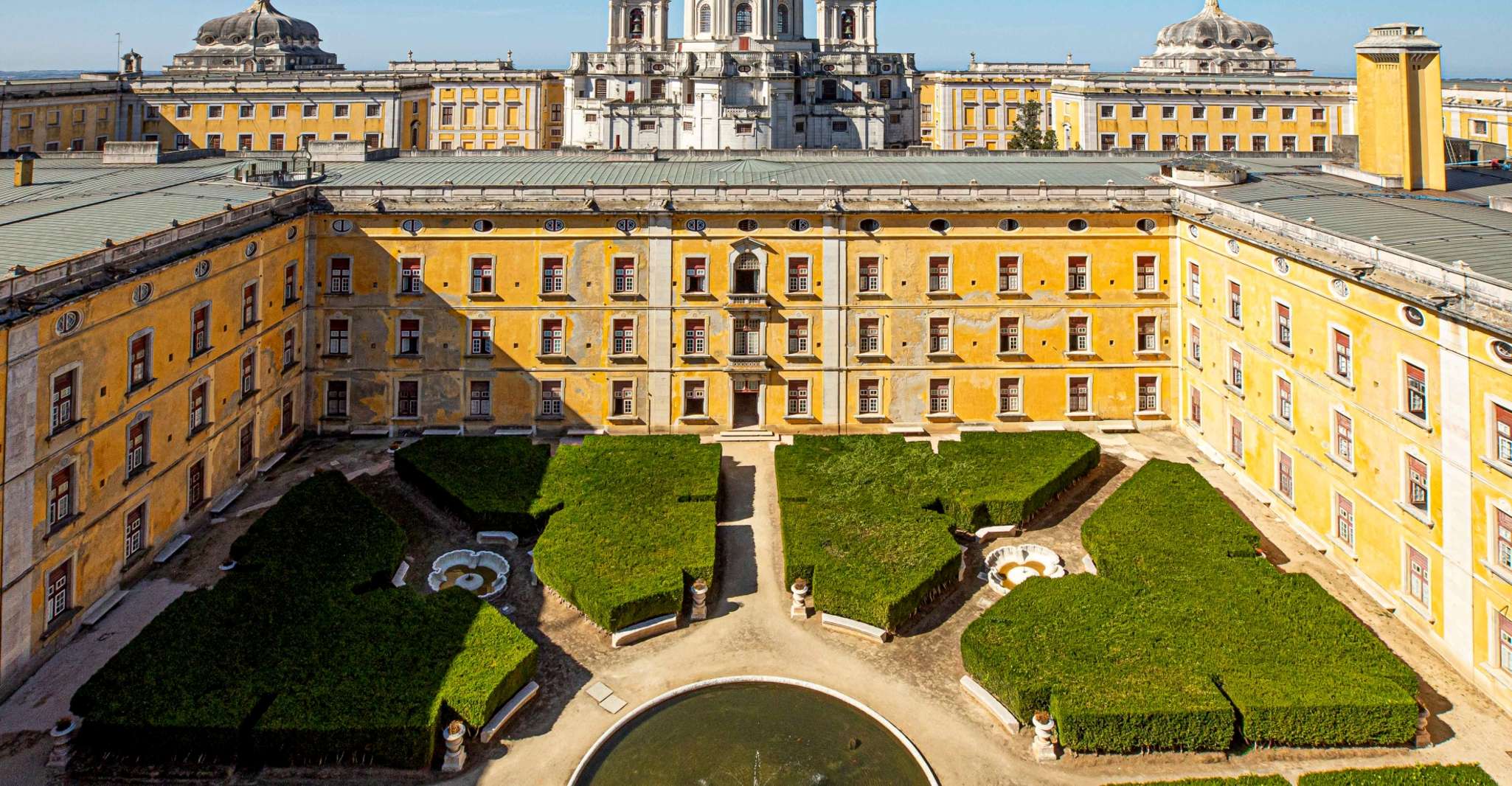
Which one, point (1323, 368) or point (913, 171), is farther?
point (913, 171)

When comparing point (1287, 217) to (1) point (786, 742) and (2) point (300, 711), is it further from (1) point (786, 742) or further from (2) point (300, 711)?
(2) point (300, 711)

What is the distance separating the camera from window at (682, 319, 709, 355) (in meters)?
53.4

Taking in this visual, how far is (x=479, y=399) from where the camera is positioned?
53469 millimetres

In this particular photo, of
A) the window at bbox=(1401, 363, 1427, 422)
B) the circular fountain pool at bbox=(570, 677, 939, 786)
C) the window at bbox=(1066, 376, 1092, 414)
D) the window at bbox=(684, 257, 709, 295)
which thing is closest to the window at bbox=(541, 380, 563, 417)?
the window at bbox=(684, 257, 709, 295)

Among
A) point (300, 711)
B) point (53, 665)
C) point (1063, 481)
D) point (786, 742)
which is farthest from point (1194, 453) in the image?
point (53, 665)

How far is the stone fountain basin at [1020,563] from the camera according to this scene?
39094 millimetres

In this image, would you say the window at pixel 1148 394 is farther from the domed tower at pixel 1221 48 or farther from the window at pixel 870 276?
the domed tower at pixel 1221 48

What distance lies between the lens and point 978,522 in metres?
42.6

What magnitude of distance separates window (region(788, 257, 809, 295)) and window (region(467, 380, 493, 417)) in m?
16.1

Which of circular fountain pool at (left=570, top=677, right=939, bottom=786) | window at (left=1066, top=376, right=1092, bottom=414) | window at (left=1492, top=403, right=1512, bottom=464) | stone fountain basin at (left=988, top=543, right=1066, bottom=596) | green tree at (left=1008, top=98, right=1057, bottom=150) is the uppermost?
green tree at (left=1008, top=98, right=1057, bottom=150)

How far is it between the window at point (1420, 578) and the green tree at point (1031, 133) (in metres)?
69.8

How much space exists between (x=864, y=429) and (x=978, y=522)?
1263 centimetres

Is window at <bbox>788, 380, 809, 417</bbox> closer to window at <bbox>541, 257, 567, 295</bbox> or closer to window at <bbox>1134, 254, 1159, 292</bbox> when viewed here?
window at <bbox>541, 257, 567, 295</bbox>

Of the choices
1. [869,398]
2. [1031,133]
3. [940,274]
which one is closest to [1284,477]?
[940,274]
